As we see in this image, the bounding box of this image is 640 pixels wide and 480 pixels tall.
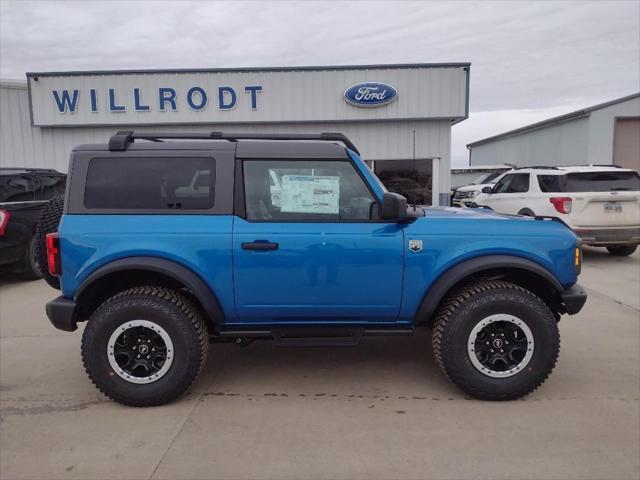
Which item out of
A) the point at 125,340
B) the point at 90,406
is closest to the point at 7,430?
the point at 90,406

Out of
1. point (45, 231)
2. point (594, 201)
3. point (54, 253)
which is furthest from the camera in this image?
point (594, 201)

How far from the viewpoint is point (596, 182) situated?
852 cm

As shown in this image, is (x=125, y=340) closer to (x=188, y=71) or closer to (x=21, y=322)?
(x=21, y=322)

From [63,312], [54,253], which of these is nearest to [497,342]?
[63,312]

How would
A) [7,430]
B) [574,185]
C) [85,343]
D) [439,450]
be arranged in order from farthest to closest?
1. [574,185]
2. [85,343]
3. [7,430]
4. [439,450]

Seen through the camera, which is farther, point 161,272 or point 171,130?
point 171,130

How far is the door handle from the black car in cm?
488

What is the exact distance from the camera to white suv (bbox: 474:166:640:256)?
834cm

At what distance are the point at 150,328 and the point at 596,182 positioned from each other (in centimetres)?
804

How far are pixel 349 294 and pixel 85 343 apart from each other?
1.89 m

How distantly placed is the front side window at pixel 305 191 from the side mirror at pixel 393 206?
18 centimetres

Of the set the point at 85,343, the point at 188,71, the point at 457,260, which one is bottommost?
the point at 85,343

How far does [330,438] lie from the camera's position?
3064 mm

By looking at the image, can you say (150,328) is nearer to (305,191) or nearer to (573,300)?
(305,191)
